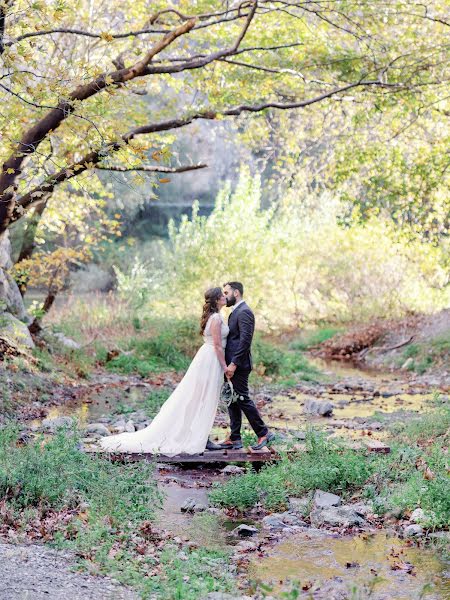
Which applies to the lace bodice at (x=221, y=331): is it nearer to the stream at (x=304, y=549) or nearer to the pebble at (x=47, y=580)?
the stream at (x=304, y=549)

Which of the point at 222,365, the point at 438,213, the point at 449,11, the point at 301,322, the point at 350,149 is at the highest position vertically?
the point at 449,11

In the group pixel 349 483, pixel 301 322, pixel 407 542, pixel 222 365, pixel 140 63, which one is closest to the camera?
pixel 407 542

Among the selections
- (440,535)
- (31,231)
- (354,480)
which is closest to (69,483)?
(354,480)

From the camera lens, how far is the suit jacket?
10516mm

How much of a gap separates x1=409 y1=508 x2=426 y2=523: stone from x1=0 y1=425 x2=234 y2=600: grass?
6.29 feet

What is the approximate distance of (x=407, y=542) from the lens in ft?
24.3

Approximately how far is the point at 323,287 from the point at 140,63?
18.6 metres

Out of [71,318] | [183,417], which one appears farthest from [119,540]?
[71,318]

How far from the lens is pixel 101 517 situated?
730 centimetres

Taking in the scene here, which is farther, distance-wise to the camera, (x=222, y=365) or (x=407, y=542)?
(x=222, y=365)

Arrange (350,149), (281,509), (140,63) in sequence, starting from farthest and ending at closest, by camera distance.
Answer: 1. (350,149)
2. (140,63)
3. (281,509)

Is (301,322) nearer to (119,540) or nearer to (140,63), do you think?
(140,63)

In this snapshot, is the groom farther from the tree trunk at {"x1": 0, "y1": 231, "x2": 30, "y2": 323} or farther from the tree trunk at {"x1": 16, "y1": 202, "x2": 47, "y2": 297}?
the tree trunk at {"x1": 16, "y1": 202, "x2": 47, "y2": 297}

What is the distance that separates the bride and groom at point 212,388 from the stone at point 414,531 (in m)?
3.12
